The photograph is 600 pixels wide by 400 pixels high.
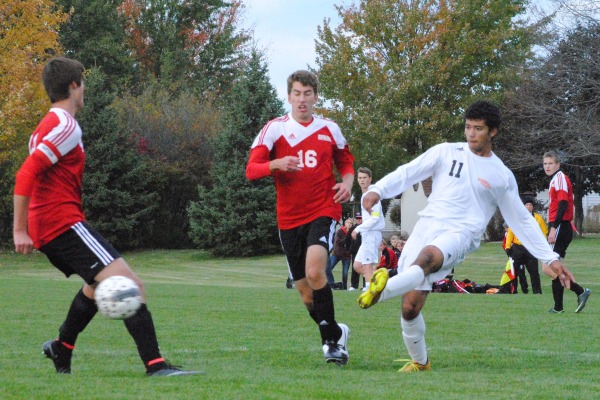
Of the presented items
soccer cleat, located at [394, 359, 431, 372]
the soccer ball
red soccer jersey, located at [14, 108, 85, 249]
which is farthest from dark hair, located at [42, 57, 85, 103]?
soccer cleat, located at [394, 359, 431, 372]

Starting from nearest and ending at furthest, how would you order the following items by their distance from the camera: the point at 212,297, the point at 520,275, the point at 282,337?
the point at 282,337
the point at 212,297
the point at 520,275

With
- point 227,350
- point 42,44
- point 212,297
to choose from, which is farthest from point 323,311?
point 42,44

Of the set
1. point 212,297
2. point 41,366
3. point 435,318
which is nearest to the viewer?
point 41,366

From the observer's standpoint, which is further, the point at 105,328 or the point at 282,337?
the point at 105,328

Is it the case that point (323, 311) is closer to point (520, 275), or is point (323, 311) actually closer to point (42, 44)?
point (520, 275)

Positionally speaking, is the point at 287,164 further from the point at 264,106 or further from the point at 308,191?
the point at 264,106

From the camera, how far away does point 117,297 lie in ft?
20.4

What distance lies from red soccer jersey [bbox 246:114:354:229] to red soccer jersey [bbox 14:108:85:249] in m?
1.92

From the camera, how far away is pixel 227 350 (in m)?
9.01

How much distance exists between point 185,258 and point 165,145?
843cm

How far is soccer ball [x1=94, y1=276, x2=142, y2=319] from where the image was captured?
6219 millimetres

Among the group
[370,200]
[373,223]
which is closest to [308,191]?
[370,200]

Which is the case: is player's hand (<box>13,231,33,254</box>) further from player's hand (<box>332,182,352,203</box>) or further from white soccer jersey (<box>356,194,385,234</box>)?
white soccer jersey (<box>356,194,385,234</box>)

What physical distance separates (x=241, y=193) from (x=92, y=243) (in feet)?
111
